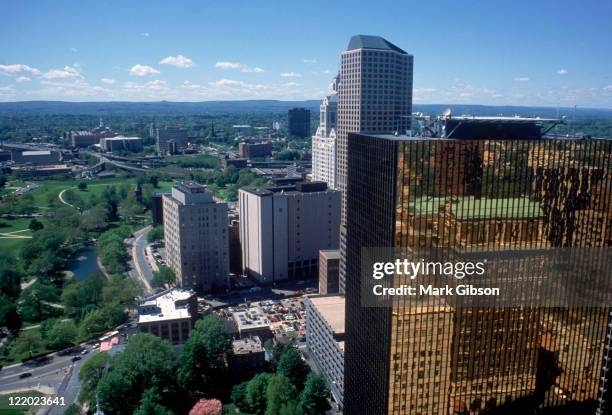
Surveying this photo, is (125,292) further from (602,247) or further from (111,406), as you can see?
(602,247)

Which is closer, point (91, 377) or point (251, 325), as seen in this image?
point (91, 377)

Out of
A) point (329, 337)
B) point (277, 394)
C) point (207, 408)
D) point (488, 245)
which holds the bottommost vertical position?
point (207, 408)

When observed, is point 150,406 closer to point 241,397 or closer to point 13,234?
point 241,397

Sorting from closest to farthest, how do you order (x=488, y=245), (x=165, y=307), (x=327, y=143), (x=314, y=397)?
(x=488, y=245) → (x=314, y=397) → (x=165, y=307) → (x=327, y=143)

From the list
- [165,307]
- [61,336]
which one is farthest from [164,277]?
[61,336]

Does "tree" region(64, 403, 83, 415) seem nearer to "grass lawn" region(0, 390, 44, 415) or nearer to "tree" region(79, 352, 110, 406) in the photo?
"tree" region(79, 352, 110, 406)

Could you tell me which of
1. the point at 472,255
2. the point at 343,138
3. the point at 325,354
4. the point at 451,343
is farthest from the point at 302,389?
the point at 343,138

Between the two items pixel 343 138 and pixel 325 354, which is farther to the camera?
pixel 343 138
